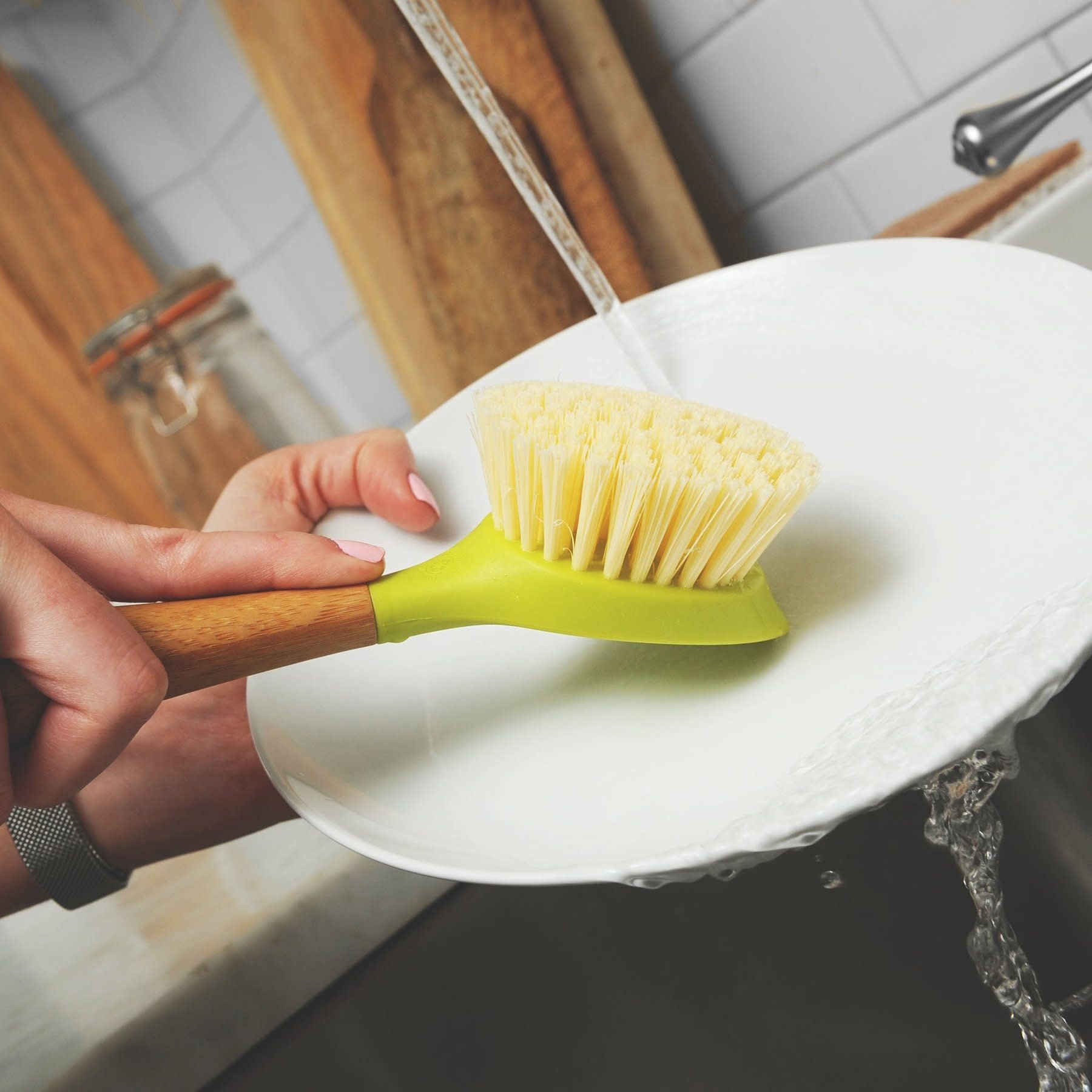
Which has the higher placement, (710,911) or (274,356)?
(274,356)

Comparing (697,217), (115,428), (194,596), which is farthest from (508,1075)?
(115,428)

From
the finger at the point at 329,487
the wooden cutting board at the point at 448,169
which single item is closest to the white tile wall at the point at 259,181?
the wooden cutting board at the point at 448,169

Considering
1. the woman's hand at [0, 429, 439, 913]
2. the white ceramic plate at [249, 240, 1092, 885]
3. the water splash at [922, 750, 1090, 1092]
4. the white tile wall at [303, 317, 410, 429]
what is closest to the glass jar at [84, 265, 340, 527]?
the white tile wall at [303, 317, 410, 429]

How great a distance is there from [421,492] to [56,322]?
2.58 feet

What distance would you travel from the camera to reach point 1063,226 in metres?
0.58

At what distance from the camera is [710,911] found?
1.39ft

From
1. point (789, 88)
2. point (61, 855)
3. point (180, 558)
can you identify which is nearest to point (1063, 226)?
point (789, 88)

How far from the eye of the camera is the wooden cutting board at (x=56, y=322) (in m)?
1.01

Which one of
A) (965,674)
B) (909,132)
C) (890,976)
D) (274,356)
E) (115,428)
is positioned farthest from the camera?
(115,428)

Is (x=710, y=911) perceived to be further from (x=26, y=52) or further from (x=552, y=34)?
(x=26, y=52)

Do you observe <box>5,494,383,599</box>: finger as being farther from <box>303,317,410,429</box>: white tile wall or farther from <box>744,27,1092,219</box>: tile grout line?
<box>303,317,410,429</box>: white tile wall

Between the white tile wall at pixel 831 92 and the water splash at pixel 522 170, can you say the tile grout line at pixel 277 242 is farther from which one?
the water splash at pixel 522 170

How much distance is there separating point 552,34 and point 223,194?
0.58 metres

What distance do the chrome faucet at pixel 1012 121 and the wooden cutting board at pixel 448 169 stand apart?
A: 0.32 metres
